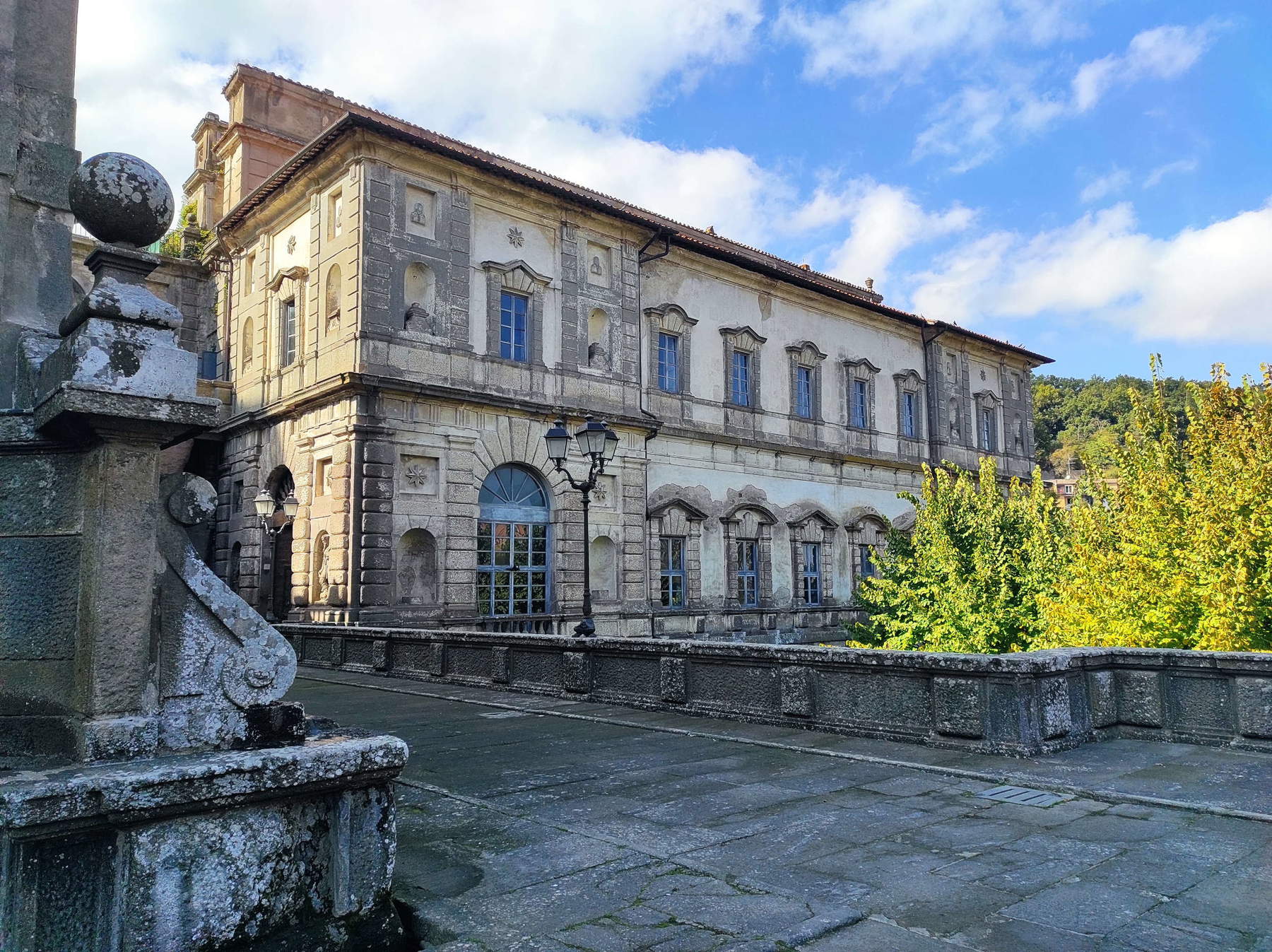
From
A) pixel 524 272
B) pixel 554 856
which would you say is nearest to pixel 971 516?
pixel 524 272

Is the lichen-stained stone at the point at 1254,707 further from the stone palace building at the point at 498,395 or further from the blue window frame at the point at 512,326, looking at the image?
the blue window frame at the point at 512,326

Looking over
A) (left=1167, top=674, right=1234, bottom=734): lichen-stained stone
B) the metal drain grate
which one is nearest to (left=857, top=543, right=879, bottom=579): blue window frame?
(left=1167, top=674, right=1234, bottom=734): lichen-stained stone

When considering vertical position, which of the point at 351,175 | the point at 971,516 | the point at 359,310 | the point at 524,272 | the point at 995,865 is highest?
the point at 351,175

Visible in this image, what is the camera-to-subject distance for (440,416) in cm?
1898

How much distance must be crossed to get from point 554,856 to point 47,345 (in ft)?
10.4

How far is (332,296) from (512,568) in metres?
6.91

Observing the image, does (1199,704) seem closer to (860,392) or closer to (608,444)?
(608,444)

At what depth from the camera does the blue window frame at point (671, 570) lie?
23125mm

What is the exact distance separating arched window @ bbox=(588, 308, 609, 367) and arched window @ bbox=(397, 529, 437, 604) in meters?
6.12

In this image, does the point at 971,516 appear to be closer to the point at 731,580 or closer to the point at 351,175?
the point at 731,580

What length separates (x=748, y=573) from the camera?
83.6 ft

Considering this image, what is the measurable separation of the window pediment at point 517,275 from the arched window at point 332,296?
304 cm

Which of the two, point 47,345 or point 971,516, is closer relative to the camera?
point 47,345

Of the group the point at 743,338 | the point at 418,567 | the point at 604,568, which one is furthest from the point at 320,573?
the point at 743,338
